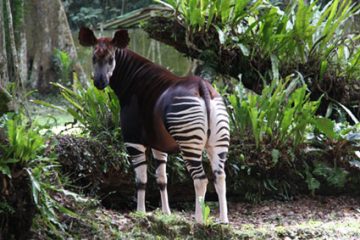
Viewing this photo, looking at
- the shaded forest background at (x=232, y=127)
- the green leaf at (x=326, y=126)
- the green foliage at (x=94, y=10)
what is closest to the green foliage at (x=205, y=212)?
the shaded forest background at (x=232, y=127)

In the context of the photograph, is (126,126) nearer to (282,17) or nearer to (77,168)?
(77,168)

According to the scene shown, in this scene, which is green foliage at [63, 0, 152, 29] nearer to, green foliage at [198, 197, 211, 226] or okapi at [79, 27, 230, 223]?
okapi at [79, 27, 230, 223]

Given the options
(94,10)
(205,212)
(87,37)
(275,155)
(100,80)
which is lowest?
(205,212)

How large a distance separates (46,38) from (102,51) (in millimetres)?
11743

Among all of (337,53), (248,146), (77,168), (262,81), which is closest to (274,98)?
(248,146)

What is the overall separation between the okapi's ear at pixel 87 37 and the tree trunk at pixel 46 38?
430 inches

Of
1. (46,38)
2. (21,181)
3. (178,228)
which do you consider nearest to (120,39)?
(178,228)

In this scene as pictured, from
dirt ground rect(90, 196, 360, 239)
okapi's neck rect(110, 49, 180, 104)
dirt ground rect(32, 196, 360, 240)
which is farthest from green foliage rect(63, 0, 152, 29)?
dirt ground rect(32, 196, 360, 240)

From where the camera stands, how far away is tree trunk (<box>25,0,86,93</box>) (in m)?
16.3

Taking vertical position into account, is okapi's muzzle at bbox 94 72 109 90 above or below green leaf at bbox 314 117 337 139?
above

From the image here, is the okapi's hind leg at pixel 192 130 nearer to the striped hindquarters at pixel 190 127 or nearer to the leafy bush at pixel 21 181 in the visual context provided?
the striped hindquarters at pixel 190 127

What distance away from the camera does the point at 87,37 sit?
213 inches

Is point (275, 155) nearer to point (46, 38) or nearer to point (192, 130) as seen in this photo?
point (192, 130)

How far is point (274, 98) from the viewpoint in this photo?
6.89m
